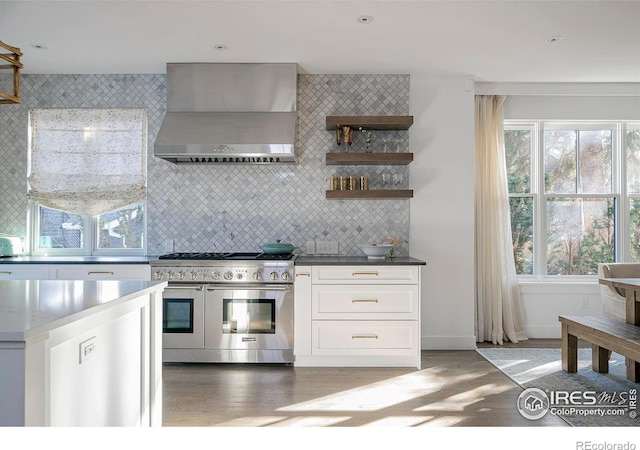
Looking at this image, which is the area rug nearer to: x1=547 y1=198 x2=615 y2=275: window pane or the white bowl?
x1=547 y1=198 x2=615 y2=275: window pane

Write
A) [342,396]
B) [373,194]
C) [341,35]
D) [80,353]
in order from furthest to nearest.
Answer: [373,194]
[341,35]
[342,396]
[80,353]

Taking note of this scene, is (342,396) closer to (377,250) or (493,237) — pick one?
(377,250)

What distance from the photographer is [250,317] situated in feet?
12.1

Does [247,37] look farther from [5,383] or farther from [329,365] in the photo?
[5,383]

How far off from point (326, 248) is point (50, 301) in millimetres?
2934

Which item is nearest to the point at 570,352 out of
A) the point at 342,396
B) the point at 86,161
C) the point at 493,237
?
the point at 493,237

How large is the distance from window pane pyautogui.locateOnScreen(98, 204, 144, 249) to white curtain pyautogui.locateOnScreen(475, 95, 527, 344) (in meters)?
3.44

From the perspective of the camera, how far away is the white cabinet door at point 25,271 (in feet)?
12.0

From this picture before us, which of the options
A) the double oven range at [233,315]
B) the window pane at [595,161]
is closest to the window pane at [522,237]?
the window pane at [595,161]

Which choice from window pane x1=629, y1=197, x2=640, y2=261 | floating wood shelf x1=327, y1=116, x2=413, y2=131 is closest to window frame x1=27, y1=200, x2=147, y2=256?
floating wood shelf x1=327, y1=116, x2=413, y2=131

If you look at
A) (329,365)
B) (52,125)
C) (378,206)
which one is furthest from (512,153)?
(52,125)

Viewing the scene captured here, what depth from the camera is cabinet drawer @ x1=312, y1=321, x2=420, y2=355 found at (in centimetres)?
365
